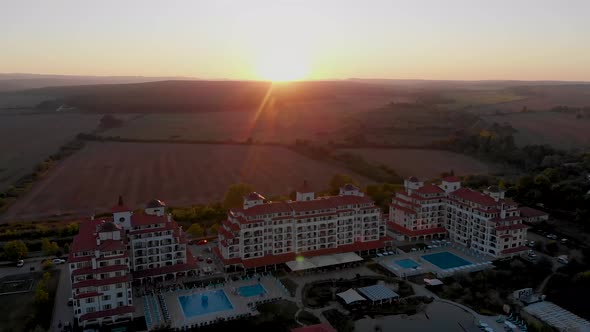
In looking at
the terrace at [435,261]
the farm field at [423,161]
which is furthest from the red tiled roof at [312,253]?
the farm field at [423,161]

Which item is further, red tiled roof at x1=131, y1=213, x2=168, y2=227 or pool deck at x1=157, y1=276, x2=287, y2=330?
red tiled roof at x1=131, y1=213, x2=168, y2=227

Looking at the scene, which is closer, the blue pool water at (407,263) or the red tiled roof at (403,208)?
A: the blue pool water at (407,263)

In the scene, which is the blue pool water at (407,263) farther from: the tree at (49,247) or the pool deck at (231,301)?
the tree at (49,247)

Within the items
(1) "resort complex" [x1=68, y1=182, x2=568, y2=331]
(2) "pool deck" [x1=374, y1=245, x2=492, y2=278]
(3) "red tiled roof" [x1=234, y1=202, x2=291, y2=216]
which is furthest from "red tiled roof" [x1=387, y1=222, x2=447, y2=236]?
(3) "red tiled roof" [x1=234, y1=202, x2=291, y2=216]

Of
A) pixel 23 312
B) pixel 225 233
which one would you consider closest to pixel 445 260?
pixel 225 233

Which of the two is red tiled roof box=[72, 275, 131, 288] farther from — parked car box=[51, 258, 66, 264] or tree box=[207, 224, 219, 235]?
tree box=[207, 224, 219, 235]

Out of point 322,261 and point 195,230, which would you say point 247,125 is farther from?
point 322,261

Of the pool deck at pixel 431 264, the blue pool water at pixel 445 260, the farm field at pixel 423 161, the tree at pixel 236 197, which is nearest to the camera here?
the pool deck at pixel 431 264
